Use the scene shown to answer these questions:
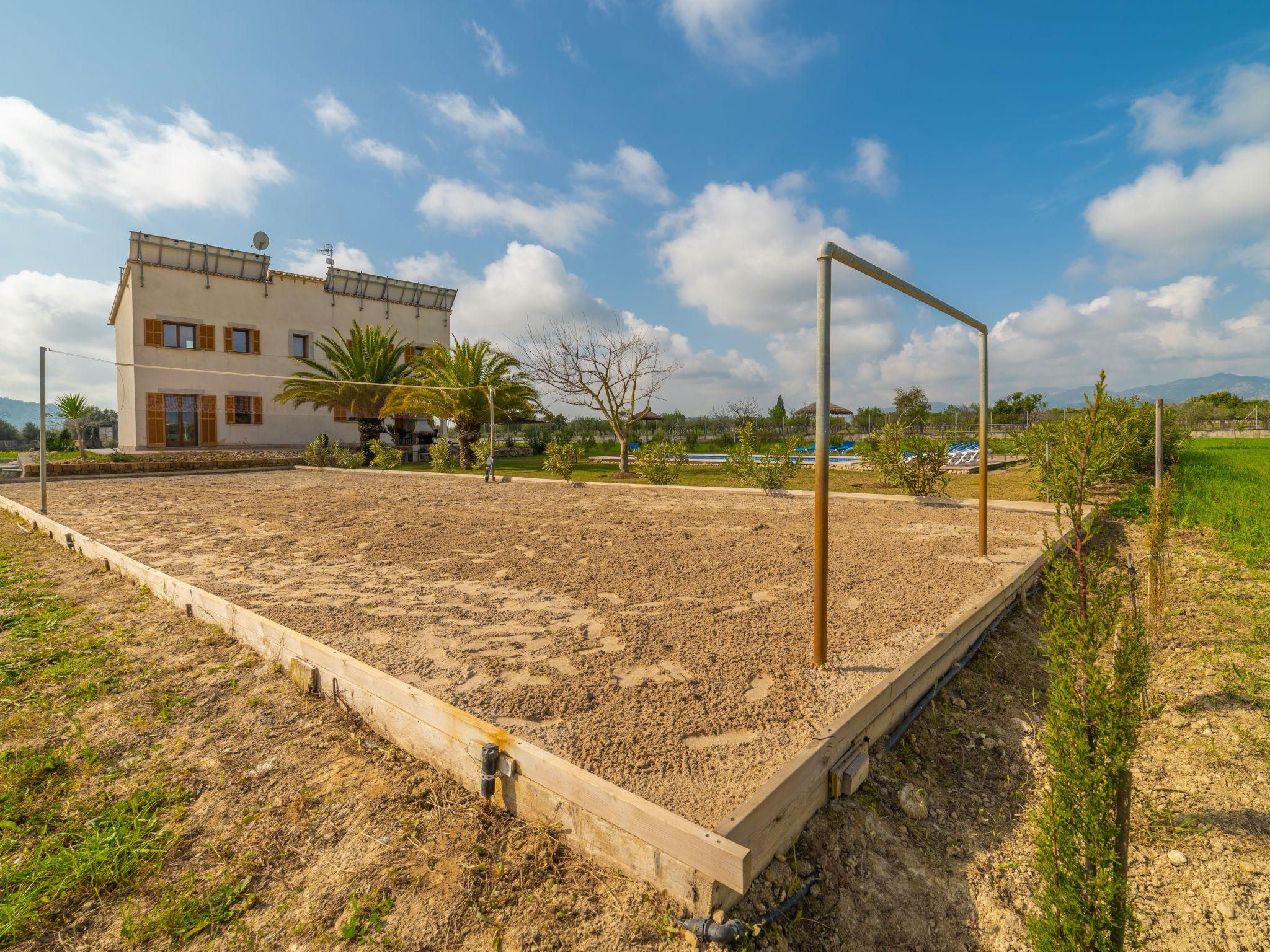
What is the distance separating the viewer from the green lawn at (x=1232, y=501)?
5.28m

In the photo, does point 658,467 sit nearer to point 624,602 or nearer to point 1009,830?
point 624,602

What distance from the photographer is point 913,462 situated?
888cm

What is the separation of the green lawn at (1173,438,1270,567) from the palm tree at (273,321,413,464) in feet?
63.5

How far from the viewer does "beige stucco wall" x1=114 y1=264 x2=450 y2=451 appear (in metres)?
19.6

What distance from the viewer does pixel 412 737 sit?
7.65 ft

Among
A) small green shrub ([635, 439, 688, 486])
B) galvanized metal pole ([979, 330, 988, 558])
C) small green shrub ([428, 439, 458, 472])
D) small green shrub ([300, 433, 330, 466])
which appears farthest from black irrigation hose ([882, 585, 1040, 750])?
small green shrub ([300, 433, 330, 466])

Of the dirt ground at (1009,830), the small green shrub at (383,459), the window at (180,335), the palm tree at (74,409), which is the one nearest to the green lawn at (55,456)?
the palm tree at (74,409)

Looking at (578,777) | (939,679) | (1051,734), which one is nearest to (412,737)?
(578,777)

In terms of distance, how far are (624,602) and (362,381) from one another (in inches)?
780

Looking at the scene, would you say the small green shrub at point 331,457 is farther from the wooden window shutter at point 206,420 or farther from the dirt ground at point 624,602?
the dirt ground at point 624,602

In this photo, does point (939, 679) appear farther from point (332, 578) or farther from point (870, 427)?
point (870, 427)

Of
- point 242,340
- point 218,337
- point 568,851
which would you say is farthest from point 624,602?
point 242,340

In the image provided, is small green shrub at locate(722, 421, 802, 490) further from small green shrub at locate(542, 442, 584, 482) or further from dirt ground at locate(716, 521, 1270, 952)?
dirt ground at locate(716, 521, 1270, 952)

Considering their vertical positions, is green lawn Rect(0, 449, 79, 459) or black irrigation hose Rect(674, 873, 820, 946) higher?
green lawn Rect(0, 449, 79, 459)
